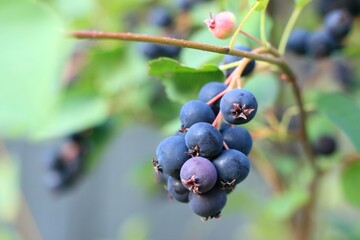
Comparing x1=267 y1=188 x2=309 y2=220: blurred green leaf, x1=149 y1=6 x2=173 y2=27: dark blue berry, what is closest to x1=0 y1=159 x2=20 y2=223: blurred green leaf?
x1=149 y1=6 x2=173 y2=27: dark blue berry

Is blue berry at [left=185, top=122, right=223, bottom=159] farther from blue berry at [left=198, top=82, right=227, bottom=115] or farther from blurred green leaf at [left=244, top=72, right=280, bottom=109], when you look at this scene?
blurred green leaf at [left=244, top=72, right=280, bottom=109]

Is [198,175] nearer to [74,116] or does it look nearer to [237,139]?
[237,139]

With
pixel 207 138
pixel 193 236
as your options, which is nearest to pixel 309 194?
pixel 207 138

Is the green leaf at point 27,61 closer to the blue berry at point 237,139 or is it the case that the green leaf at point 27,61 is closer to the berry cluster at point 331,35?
the blue berry at point 237,139

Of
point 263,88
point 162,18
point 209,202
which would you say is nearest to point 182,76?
point 209,202

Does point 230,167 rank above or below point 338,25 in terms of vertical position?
below

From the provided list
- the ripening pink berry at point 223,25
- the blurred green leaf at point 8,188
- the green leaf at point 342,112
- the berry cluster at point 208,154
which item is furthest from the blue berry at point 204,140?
the blurred green leaf at point 8,188
